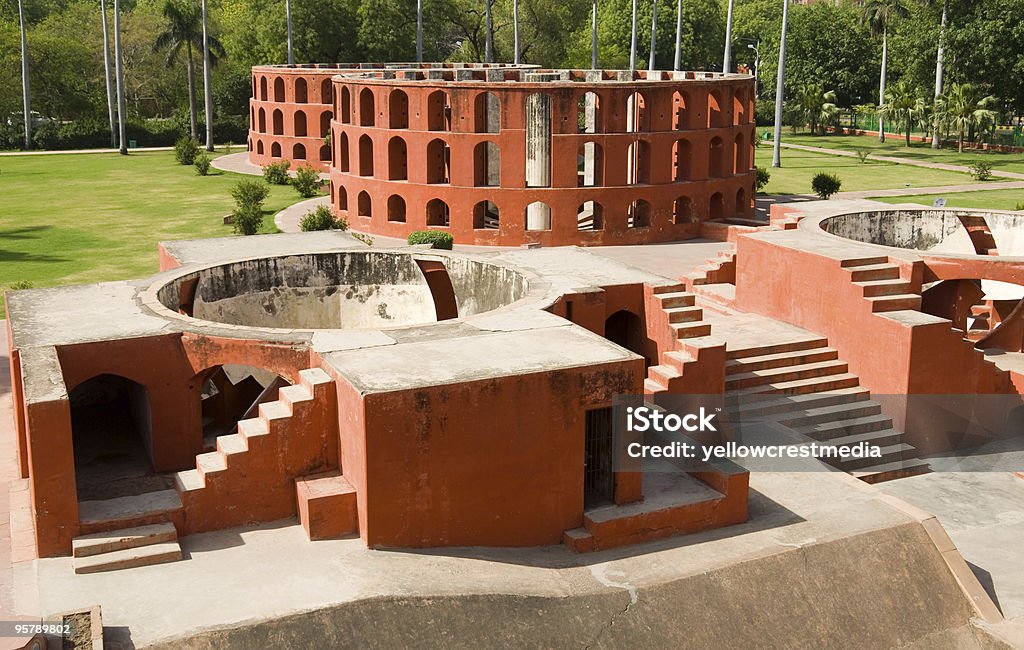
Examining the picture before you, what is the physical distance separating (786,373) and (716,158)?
16.5 metres

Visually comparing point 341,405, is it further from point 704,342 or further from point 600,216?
point 600,216

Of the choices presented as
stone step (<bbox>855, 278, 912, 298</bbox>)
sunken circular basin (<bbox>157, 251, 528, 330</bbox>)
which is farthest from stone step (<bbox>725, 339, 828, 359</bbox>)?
sunken circular basin (<bbox>157, 251, 528, 330</bbox>)

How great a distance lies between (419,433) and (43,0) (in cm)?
7415

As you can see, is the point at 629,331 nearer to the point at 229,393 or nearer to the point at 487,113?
the point at 229,393

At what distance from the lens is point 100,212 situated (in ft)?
124

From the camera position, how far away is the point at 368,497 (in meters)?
12.0

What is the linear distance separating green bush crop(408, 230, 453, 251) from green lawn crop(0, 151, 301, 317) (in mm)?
5780

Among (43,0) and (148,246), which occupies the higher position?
(43,0)

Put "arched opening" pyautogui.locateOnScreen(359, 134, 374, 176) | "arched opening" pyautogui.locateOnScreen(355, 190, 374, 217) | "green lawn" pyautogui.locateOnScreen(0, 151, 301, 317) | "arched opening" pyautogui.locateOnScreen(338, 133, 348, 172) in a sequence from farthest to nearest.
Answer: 1. "arched opening" pyautogui.locateOnScreen(338, 133, 348, 172)
2. "arched opening" pyautogui.locateOnScreen(355, 190, 374, 217)
3. "arched opening" pyautogui.locateOnScreen(359, 134, 374, 176)
4. "green lawn" pyautogui.locateOnScreen(0, 151, 301, 317)

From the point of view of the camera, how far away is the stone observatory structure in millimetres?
30203

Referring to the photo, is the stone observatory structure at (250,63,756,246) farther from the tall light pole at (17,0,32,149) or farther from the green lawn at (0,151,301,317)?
the tall light pole at (17,0,32,149)

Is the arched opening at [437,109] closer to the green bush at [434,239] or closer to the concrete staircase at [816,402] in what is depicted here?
the green bush at [434,239]

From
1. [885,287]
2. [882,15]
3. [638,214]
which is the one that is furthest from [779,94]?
[885,287]

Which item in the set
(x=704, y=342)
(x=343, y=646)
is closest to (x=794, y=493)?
(x=704, y=342)
